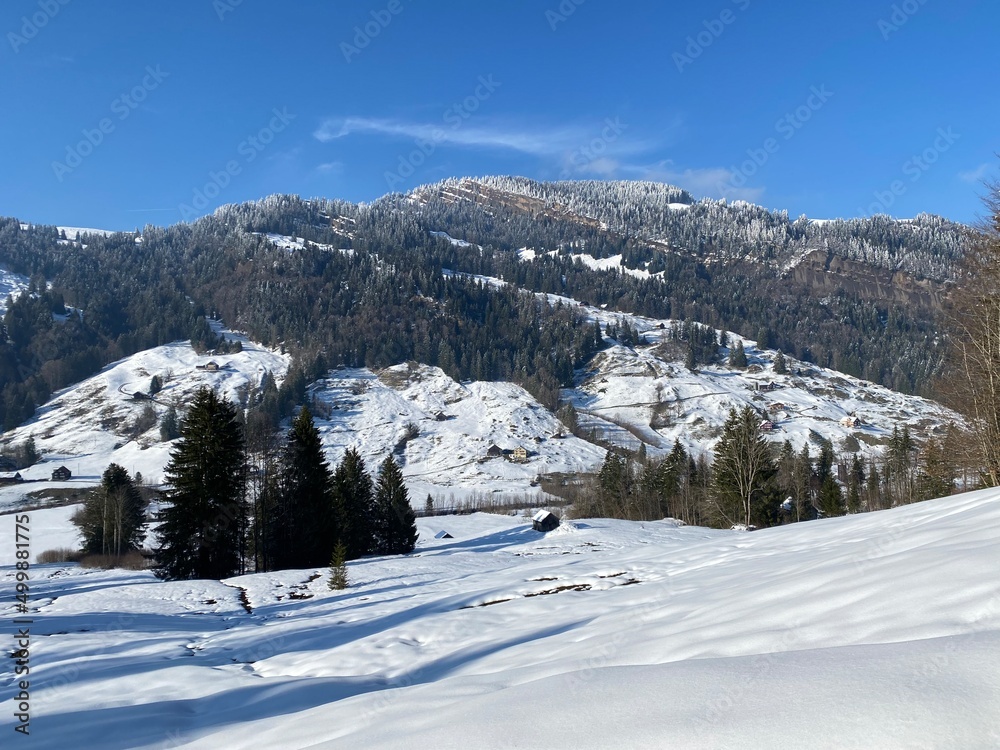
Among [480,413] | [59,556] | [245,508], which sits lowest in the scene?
Result: [59,556]

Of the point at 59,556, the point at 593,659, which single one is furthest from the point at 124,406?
the point at 593,659

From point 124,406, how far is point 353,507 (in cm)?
13196

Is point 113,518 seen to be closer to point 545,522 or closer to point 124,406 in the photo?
point 545,522

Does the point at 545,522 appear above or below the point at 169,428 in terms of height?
below

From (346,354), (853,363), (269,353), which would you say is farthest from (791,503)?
(853,363)

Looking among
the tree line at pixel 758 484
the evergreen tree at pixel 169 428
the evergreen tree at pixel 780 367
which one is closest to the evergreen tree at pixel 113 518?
the tree line at pixel 758 484

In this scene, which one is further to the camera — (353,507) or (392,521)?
(392,521)

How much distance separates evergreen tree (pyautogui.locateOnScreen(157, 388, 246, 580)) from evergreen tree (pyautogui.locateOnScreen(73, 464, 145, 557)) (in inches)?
716

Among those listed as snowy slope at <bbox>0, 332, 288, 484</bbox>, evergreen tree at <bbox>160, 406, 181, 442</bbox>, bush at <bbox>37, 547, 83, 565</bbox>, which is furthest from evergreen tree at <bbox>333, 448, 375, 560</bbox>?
evergreen tree at <bbox>160, 406, 181, 442</bbox>

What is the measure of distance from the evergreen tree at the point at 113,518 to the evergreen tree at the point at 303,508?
671 inches

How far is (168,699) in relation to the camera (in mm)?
7320

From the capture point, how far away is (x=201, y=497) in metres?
27.4

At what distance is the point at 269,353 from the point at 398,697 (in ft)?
613

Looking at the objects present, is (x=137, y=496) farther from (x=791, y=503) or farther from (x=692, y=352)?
(x=692, y=352)
